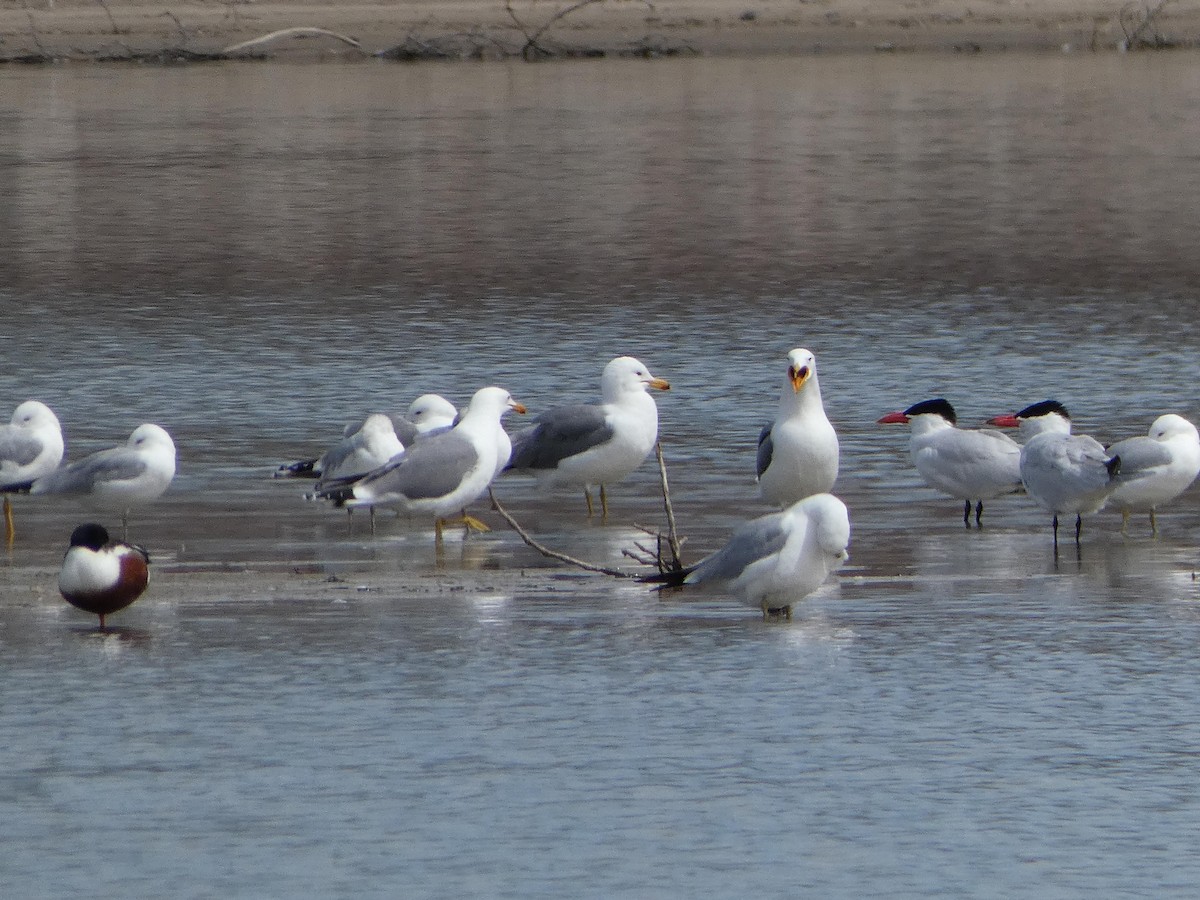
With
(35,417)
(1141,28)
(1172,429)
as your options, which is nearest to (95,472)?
(35,417)

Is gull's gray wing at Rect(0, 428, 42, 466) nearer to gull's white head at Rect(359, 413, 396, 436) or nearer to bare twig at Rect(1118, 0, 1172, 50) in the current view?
gull's white head at Rect(359, 413, 396, 436)

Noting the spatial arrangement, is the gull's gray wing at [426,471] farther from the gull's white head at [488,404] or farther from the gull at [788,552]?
→ the gull at [788,552]

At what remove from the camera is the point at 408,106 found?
38469mm

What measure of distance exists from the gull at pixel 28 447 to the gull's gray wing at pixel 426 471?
1.63 metres

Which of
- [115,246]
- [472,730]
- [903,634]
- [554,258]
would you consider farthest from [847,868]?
[115,246]

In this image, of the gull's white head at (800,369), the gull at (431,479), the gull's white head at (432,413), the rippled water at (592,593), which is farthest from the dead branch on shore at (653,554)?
the gull's white head at (432,413)

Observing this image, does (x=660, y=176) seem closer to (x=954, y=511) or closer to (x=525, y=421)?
(x=525, y=421)

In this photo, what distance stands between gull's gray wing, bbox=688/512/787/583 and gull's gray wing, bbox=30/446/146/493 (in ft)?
9.67

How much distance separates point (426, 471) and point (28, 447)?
6.55ft

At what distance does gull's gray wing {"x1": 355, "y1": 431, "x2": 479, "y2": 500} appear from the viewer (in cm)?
1111

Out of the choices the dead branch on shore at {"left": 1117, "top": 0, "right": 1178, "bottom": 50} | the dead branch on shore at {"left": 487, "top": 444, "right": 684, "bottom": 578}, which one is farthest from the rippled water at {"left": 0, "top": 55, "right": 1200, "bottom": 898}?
the dead branch on shore at {"left": 1117, "top": 0, "right": 1178, "bottom": 50}

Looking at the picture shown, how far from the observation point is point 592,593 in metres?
10.1

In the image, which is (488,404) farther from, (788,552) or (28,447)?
(788,552)

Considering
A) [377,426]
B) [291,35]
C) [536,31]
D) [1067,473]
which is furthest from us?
[536,31]
